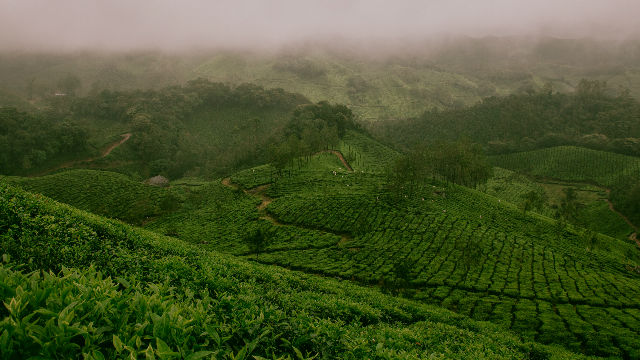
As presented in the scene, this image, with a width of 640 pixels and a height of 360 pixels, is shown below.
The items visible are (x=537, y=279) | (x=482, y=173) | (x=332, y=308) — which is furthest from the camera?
(x=482, y=173)

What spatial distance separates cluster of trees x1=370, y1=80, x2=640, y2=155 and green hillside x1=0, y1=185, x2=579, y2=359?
118 metres

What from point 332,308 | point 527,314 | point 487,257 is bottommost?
point 487,257

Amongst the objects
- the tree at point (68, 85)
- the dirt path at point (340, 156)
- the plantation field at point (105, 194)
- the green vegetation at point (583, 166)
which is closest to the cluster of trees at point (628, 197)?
the green vegetation at point (583, 166)

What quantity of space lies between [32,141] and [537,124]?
18290 cm

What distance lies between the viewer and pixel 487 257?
35375 millimetres

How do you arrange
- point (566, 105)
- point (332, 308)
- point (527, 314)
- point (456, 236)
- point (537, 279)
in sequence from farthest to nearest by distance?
point (566, 105), point (456, 236), point (537, 279), point (527, 314), point (332, 308)

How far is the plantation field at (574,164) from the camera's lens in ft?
323

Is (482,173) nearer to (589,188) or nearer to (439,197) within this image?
(439,197)

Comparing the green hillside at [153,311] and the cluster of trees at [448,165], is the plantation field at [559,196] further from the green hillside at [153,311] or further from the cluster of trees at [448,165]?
the green hillside at [153,311]

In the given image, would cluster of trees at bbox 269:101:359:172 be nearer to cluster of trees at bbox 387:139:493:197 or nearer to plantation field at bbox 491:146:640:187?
cluster of trees at bbox 387:139:493:197

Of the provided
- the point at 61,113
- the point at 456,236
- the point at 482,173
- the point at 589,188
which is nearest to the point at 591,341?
the point at 456,236

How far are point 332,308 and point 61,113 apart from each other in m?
151

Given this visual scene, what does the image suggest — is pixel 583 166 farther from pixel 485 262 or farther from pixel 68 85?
pixel 68 85

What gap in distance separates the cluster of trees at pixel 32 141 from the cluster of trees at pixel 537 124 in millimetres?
104923
